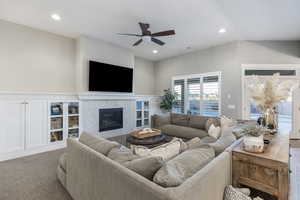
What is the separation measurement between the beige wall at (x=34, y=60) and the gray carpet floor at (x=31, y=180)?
176 centimetres

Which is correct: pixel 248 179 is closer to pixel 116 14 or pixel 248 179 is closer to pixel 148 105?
pixel 116 14

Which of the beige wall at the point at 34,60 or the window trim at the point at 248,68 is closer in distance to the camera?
the beige wall at the point at 34,60

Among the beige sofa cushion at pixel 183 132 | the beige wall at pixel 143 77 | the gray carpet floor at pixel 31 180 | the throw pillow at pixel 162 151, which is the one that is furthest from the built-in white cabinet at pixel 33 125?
the throw pillow at pixel 162 151

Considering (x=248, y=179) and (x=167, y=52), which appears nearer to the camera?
(x=248, y=179)

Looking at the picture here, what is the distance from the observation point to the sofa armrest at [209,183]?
82 centimetres

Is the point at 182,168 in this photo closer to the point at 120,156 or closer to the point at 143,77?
the point at 120,156

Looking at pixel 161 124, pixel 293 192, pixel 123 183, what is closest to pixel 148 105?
pixel 161 124

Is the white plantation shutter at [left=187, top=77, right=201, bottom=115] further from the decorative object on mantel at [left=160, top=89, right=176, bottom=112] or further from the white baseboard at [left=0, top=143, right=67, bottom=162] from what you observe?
the white baseboard at [left=0, top=143, right=67, bottom=162]

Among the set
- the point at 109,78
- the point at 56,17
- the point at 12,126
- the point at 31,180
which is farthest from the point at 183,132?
the point at 56,17

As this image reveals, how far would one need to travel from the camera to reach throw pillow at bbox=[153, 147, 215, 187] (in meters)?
0.93

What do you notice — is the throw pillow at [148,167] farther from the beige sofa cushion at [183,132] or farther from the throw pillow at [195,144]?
the beige sofa cushion at [183,132]

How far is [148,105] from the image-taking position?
6.46m

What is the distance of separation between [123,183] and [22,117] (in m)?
3.63

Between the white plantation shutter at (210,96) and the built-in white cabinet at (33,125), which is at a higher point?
the white plantation shutter at (210,96)
